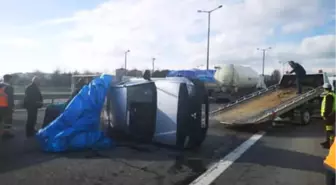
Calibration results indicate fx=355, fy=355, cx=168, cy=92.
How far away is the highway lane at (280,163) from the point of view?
6.17m

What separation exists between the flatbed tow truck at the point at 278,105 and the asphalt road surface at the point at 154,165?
8.80ft

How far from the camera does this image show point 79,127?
322 inches

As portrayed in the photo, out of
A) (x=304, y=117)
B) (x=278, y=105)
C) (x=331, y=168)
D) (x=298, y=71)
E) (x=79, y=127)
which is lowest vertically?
(x=304, y=117)

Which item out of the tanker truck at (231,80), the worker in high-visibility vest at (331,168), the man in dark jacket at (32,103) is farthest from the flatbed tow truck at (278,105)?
the tanker truck at (231,80)

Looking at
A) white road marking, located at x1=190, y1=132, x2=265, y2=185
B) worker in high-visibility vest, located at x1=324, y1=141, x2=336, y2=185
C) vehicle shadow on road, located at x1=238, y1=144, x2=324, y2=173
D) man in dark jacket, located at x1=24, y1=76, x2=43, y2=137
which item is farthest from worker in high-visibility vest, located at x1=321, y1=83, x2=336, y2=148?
man in dark jacket, located at x1=24, y1=76, x2=43, y2=137

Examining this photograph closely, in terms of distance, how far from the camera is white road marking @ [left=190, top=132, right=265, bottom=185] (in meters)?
6.09

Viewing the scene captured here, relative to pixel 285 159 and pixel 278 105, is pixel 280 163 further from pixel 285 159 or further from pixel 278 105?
pixel 278 105

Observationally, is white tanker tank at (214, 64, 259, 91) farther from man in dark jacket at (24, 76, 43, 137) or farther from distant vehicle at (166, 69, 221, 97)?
man in dark jacket at (24, 76, 43, 137)

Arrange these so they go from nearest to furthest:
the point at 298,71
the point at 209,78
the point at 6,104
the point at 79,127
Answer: the point at 79,127 → the point at 6,104 → the point at 298,71 → the point at 209,78

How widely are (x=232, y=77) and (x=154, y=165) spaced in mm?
25212

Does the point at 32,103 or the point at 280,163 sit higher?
the point at 32,103

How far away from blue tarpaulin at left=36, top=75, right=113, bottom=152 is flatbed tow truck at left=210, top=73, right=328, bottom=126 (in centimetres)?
533

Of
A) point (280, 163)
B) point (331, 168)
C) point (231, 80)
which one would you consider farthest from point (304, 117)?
point (231, 80)

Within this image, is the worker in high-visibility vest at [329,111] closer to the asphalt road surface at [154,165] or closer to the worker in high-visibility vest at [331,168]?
the asphalt road surface at [154,165]
